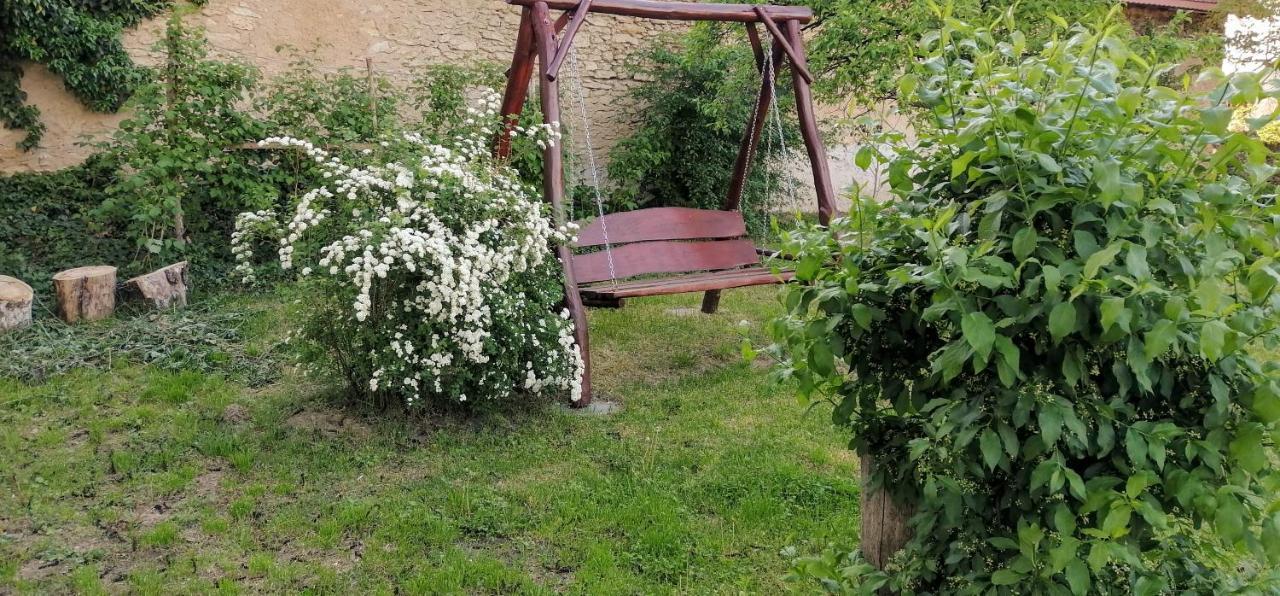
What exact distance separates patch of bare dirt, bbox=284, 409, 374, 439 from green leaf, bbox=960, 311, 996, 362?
3.31 metres

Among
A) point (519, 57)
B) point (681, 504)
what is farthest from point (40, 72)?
point (681, 504)

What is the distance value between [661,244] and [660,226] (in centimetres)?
13

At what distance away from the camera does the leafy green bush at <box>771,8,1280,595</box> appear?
58.6 inches

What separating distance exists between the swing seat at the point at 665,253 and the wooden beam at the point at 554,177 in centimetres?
12

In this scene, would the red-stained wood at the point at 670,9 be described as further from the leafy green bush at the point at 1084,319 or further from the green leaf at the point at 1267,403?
the green leaf at the point at 1267,403

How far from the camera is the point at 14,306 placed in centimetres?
578

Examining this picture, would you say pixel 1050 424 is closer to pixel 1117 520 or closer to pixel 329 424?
pixel 1117 520

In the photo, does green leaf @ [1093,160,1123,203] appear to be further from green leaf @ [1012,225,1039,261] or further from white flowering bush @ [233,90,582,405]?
white flowering bush @ [233,90,582,405]

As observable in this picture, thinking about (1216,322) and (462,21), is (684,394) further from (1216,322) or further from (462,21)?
(462,21)

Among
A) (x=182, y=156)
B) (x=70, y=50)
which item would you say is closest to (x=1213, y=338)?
(x=182, y=156)

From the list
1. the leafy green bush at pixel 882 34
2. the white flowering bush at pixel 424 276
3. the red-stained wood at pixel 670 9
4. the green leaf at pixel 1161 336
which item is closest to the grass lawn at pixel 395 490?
the white flowering bush at pixel 424 276

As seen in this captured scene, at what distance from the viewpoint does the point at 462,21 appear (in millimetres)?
9422

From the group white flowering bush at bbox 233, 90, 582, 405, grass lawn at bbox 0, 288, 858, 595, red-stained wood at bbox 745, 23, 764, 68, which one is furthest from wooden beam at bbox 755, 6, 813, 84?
grass lawn at bbox 0, 288, 858, 595

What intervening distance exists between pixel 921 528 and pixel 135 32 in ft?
27.8
